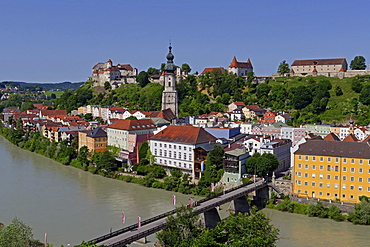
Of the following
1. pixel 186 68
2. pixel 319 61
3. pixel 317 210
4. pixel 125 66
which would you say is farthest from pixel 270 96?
pixel 125 66

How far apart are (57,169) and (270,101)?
3329 centimetres

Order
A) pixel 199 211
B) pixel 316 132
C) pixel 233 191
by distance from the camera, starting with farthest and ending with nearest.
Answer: pixel 316 132 < pixel 233 191 < pixel 199 211

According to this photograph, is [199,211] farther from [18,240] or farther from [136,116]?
[136,116]

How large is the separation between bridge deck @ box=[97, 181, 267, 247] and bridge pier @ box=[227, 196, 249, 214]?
1.68 ft

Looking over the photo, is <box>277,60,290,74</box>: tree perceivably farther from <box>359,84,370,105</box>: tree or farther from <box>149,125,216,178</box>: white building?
<box>149,125,216,178</box>: white building

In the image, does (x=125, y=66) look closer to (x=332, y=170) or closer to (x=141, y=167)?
(x=141, y=167)

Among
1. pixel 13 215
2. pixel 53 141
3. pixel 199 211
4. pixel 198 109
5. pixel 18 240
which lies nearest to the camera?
pixel 18 240

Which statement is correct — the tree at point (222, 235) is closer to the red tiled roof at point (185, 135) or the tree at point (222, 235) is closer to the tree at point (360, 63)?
the red tiled roof at point (185, 135)

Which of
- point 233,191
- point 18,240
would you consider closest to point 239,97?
point 233,191

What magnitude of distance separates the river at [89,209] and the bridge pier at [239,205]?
1.22m

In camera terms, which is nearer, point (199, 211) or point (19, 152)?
point (199, 211)

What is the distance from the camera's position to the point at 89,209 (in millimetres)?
22656

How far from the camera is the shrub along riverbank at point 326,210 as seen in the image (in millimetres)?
20567

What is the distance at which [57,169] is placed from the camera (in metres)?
34.5
